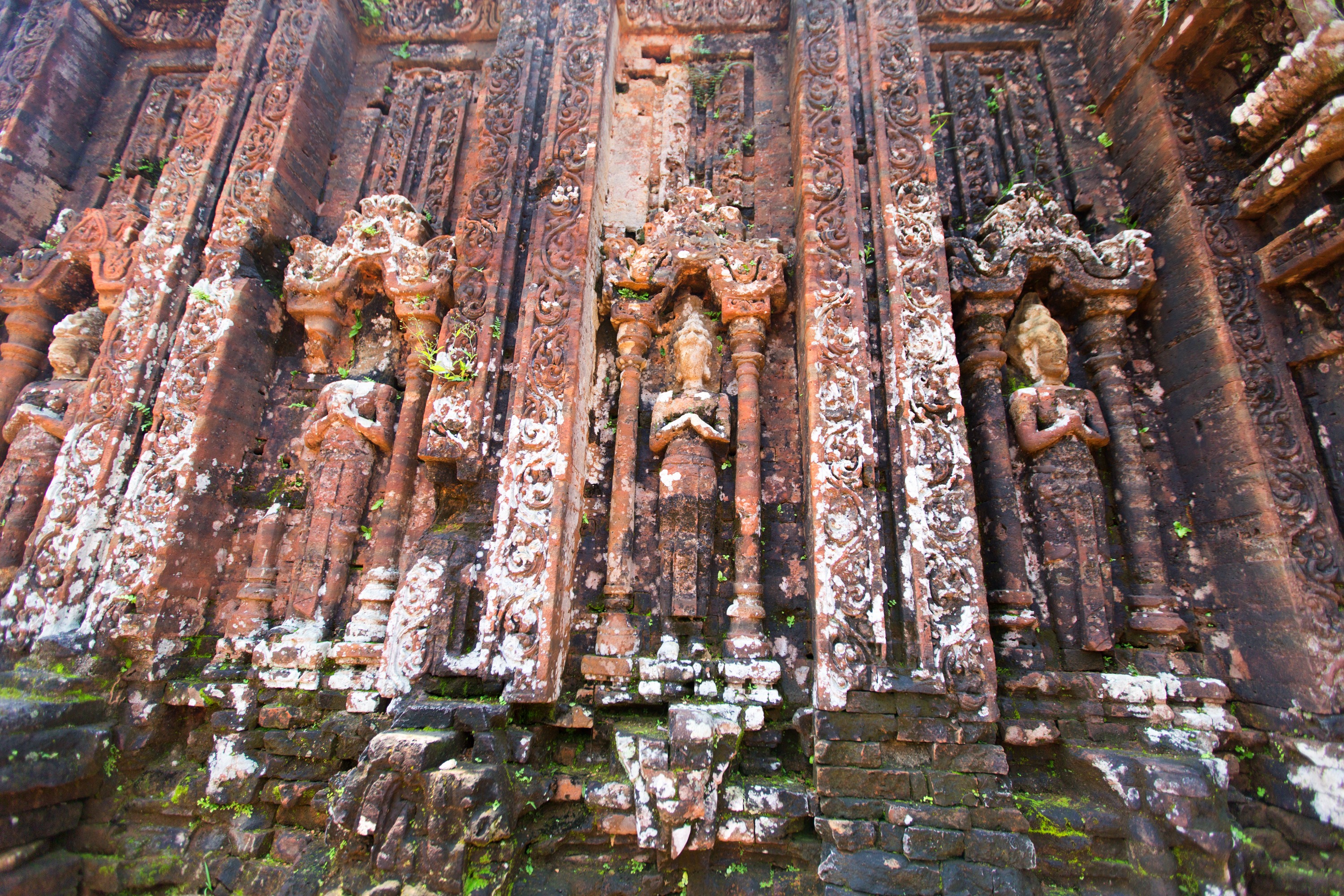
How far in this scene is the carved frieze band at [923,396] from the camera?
13.0ft

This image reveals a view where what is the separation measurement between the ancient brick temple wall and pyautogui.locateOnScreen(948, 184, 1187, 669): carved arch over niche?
0.13 ft

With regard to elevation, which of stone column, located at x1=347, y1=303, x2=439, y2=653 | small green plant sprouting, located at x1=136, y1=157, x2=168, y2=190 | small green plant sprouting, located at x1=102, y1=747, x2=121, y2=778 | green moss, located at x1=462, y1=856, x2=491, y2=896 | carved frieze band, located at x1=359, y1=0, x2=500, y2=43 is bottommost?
green moss, located at x1=462, y1=856, x2=491, y2=896

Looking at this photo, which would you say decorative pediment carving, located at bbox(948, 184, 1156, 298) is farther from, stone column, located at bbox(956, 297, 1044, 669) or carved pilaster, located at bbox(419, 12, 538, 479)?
carved pilaster, located at bbox(419, 12, 538, 479)

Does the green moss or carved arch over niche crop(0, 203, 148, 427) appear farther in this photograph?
carved arch over niche crop(0, 203, 148, 427)

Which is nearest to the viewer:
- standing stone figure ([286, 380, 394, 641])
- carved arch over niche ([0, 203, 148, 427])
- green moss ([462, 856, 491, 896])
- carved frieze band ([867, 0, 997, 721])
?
green moss ([462, 856, 491, 896])

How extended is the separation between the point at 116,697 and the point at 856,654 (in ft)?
18.9

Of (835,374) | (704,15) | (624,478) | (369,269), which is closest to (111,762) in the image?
(624,478)

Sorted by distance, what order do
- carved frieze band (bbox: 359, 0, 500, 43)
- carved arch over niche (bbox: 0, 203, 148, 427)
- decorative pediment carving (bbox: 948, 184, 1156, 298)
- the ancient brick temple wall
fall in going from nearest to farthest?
the ancient brick temple wall → decorative pediment carving (bbox: 948, 184, 1156, 298) → carved arch over niche (bbox: 0, 203, 148, 427) → carved frieze band (bbox: 359, 0, 500, 43)

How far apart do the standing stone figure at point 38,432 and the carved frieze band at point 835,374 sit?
22.2 feet

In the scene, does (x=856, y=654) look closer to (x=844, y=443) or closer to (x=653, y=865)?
(x=844, y=443)

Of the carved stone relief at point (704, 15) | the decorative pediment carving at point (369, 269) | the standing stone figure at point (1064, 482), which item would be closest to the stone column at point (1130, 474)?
the standing stone figure at point (1064, 482)

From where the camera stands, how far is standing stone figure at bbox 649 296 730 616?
4.54 m

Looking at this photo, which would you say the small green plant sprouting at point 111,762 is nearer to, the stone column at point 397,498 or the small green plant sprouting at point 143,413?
the stone column at point 397,498

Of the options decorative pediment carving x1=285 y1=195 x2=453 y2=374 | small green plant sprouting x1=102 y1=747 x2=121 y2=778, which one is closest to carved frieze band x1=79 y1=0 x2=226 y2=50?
decorative pediment carving x1=285 y1=195 x2=453 y2=374
